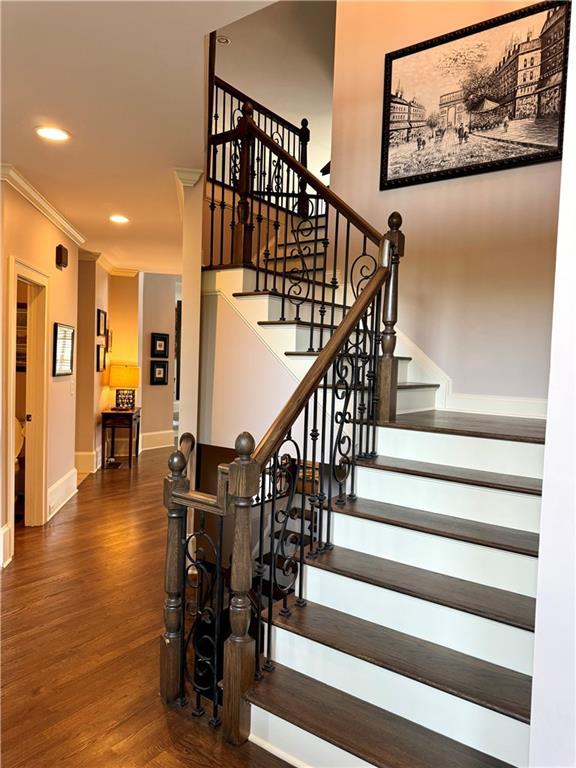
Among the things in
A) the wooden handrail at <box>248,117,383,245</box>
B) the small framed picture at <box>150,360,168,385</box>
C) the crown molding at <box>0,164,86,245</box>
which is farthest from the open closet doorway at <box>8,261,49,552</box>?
the small framed picture at <box>150,360,168,385</box>

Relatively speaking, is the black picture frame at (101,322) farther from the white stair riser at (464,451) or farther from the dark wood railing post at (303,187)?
the white stair riser at (464,451)

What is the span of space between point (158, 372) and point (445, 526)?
724 centimetres

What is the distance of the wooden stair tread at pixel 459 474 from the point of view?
7.45 feet

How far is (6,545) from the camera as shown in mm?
3752

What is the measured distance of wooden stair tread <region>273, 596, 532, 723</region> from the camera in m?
1.71

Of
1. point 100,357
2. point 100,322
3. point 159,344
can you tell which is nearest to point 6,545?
point 100,357

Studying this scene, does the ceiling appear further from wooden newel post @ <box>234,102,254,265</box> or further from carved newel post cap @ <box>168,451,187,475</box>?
carved newel post cap @ <box>168,451,187,475</box>

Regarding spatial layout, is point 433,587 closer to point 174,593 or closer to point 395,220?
point 174,593

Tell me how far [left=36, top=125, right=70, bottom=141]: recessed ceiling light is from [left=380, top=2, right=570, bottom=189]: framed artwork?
2467 millimetres

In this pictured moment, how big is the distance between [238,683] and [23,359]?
447 centimetres

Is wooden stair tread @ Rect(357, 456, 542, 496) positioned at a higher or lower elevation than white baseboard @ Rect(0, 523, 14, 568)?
higher

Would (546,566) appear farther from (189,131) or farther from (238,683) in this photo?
(189,131)

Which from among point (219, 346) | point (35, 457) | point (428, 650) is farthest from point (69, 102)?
point (35, 457)

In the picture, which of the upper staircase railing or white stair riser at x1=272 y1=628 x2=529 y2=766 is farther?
the upper staircase railing
